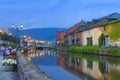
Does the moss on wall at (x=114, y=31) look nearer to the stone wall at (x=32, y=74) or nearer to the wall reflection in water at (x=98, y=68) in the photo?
the wall reflection in water at (x=98, y=68)

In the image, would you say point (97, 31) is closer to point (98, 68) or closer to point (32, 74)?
point (98, 68)

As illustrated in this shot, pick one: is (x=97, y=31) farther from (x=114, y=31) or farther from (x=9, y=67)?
(x=9, y=67)

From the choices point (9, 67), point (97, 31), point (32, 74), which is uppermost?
point (97, 31)

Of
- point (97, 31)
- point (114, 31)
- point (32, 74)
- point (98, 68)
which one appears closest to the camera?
point (32, 74)

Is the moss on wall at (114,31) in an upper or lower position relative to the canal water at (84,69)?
upper

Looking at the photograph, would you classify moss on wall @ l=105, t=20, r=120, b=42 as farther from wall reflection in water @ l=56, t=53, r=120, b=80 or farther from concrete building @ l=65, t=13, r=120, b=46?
wall reflection in water @ l=56, t=53, r=120, b=80

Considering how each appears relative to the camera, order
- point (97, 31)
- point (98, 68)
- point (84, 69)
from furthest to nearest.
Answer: point (97, 31)
point (84, 69)
point (98, 68)

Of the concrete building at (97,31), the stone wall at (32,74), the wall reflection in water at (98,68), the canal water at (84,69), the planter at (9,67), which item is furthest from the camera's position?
the concrete building at (97,31)

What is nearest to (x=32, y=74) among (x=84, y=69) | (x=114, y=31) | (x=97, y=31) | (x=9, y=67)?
(x=9, y=67)

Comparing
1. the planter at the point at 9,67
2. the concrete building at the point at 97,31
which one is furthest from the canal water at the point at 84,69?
the concrete building at the point at 97,31

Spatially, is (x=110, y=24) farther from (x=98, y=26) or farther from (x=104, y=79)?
(x=104, y=79)

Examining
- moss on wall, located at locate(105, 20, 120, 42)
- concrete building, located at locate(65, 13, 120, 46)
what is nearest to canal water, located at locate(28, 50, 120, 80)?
moss on wall, located at locate(105, 20, 120, 42)

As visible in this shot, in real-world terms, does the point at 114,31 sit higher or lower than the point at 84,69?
higher

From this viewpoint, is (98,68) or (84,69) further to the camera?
(84,69)
